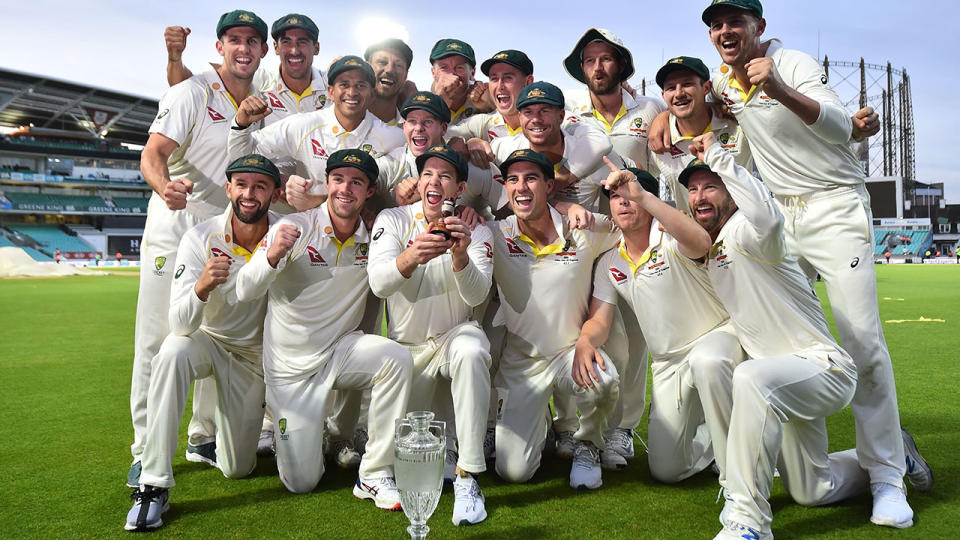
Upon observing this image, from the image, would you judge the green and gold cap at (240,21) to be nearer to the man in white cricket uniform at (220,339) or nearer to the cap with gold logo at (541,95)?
the man in white cricket uniform at (220,339)

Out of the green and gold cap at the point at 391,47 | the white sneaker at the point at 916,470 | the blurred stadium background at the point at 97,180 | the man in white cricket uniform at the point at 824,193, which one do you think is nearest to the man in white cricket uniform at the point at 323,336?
the green and gold cap at the point at 391,47

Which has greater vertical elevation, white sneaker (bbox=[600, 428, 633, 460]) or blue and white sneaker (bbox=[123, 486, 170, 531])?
white sneaker (bbox=[600, 428, 633, 460])

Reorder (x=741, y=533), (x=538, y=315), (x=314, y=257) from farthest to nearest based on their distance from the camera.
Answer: (x=538, y=315), (x=314, y=257), (x=741, y=533)

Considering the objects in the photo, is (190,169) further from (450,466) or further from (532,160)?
(450,466)

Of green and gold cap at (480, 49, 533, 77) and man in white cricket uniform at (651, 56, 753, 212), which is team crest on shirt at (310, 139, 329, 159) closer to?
green and gold cap at (480, 49, 533, 77)

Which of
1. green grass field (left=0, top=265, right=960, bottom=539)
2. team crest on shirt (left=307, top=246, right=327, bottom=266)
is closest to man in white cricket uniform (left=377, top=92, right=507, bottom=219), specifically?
team crest on shirt (left=307, top=246, right=327, bottom=266)

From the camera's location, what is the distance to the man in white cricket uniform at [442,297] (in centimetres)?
378

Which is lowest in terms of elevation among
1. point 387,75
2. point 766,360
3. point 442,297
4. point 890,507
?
point 890,507

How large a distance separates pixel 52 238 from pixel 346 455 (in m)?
58.6

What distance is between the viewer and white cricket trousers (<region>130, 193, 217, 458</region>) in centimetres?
449

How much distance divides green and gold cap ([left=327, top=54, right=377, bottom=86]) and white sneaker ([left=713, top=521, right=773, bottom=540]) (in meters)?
3.67

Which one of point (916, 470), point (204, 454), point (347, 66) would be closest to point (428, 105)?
point (347, 66)

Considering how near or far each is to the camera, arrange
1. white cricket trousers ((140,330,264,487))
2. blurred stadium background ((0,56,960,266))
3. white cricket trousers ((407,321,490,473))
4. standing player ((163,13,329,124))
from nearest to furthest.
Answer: white cricket trousers ((140,330,264,487)) → white cricket trousers ((407,321,490,473)) → standing player ((163,13,329,124)) → blurred stadium background ((0,56,960,266))

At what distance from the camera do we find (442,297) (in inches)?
176
